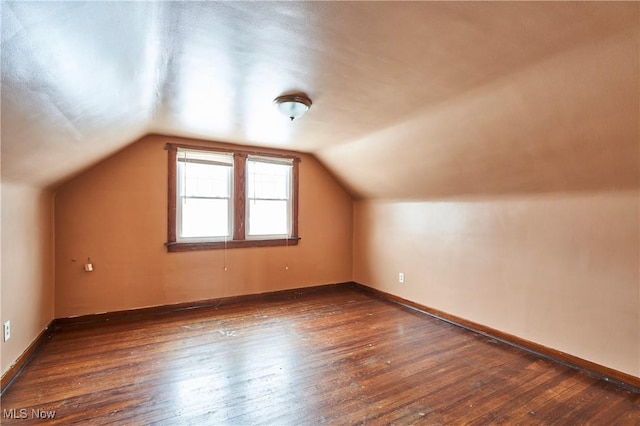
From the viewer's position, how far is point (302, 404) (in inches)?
80.7

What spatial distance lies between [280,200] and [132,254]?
2020mm

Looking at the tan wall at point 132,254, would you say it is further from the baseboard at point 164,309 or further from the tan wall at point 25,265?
the tan wall at point 25,265

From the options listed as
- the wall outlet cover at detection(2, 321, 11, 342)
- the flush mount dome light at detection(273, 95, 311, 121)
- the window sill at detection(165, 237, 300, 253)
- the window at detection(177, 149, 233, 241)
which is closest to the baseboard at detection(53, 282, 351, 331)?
the window sill at detection(165, 237, 300, 253)

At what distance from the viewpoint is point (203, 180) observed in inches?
161

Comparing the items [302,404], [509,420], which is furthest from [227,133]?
[509,420]

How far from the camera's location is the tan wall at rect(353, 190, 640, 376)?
240cm

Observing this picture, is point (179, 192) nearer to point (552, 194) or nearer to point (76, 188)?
point (76, 188)

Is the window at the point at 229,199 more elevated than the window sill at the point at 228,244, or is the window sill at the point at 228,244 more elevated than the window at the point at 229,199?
the window at the point at 229,199

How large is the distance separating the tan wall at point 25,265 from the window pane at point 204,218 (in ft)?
4.37

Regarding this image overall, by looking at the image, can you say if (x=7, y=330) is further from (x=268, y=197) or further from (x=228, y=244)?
(x=268, y=197)
